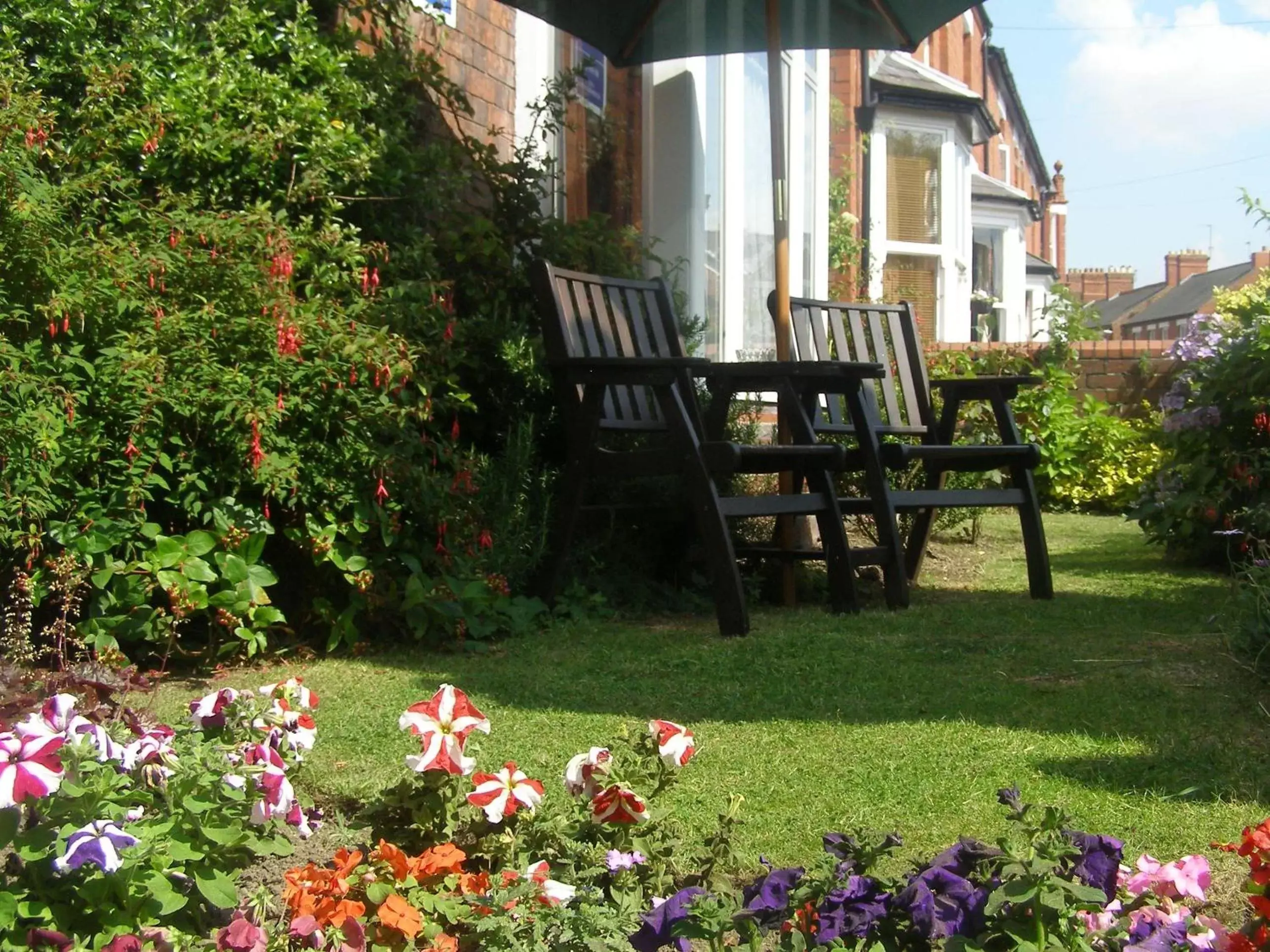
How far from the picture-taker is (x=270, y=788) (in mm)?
1859

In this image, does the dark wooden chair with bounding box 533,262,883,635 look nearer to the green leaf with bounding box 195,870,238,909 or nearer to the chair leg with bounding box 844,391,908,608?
the chair leg with bounding box 844,391,908,608

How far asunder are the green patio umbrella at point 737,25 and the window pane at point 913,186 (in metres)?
8.73

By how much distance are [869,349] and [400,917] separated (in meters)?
4.38

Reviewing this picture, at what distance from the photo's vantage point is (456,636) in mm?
3949

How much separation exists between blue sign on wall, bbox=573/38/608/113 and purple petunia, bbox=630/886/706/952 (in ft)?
18.6

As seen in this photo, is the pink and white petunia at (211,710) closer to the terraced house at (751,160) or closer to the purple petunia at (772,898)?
the purple petunia at (772,898)

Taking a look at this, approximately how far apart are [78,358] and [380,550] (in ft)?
3.27

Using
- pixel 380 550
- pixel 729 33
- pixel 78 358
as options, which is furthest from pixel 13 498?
pixel 729 33

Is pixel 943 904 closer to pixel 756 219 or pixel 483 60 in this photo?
pixel 483 60

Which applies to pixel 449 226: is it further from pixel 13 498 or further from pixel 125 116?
pixel 13 498

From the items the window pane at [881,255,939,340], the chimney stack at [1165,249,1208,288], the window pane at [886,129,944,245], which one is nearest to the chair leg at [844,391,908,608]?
the window pane at [881,255,939,340]

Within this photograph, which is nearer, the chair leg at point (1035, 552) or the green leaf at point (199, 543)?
the green leaf at point (199, 543)

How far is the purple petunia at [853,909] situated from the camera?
1641mm

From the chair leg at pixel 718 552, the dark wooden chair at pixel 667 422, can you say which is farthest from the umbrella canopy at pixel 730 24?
the chair leg at pixel 718 552
